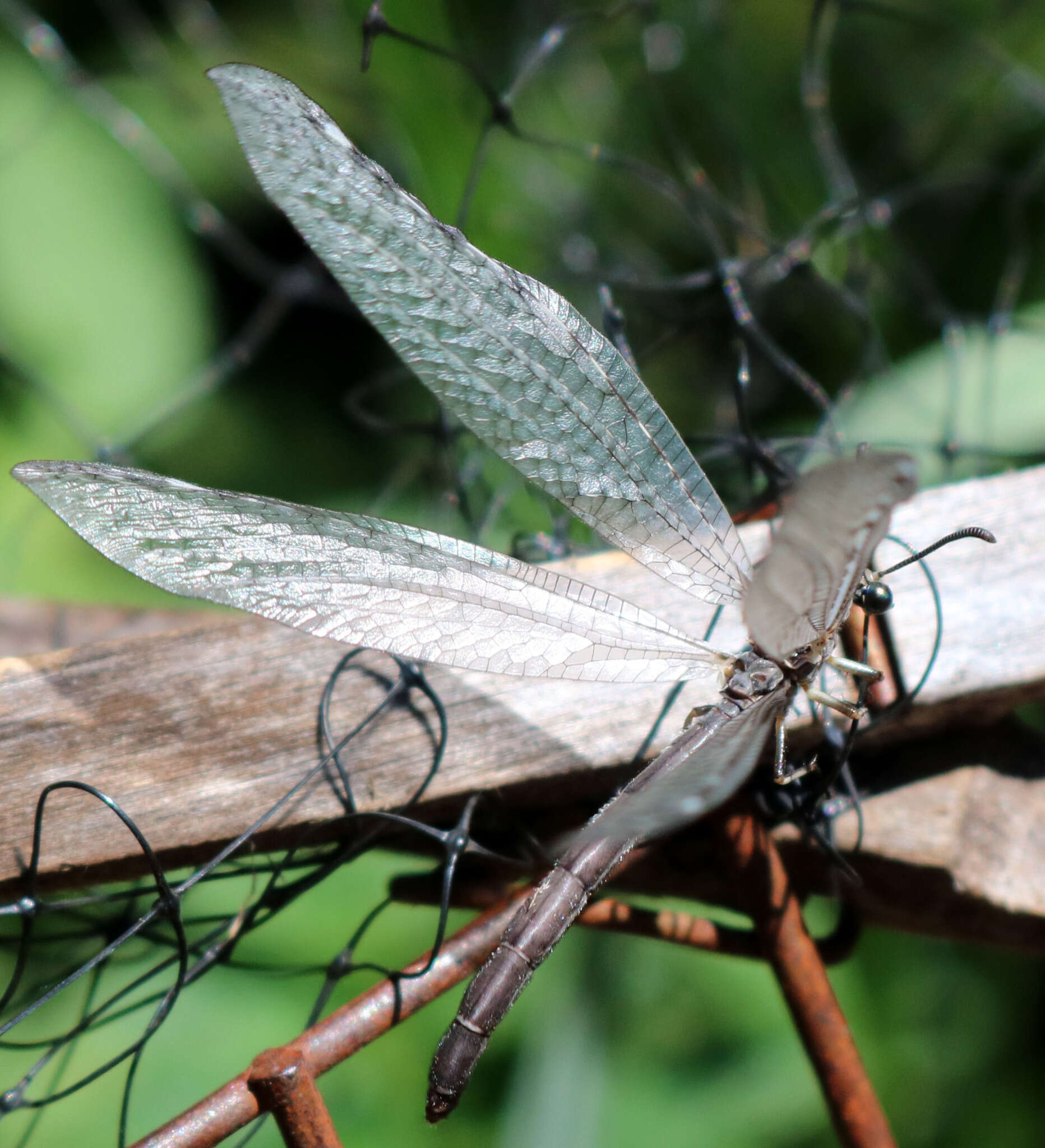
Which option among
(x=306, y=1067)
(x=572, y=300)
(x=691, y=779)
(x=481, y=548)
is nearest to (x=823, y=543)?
(x=691, y=779)

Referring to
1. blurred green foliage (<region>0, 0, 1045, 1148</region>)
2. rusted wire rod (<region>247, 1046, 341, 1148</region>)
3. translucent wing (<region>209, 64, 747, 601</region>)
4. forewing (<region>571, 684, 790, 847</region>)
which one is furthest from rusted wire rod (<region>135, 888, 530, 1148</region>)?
blurred green foliage (<region>0, 0, 1045, 1148</region>)

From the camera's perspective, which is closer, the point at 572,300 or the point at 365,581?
the point at 365,581

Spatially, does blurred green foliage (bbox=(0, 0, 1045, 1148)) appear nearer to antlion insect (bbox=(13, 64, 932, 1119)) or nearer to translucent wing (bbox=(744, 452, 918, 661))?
antlion insect (bbox=(13, 64, 932, 1119))

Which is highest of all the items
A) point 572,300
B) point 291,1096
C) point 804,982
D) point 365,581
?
point 572,300

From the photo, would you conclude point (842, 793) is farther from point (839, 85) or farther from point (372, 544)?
point (839, 85)

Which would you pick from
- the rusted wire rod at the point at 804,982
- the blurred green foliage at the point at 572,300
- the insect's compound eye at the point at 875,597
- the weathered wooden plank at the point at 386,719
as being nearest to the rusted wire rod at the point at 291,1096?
the weathered wooden plank at the point at 386,719

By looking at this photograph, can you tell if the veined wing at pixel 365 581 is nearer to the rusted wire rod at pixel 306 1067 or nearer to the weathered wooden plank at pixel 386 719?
the weathered wooden plank at pixel 386 719

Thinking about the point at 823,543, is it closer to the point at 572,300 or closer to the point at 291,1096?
the point at 291,1096
